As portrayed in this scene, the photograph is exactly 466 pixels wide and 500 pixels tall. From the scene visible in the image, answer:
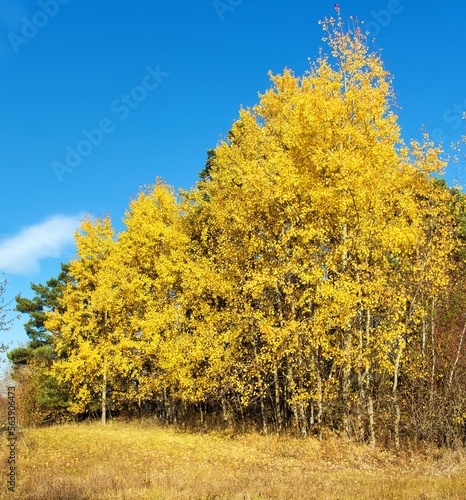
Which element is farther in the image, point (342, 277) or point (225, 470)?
point (342, 277)

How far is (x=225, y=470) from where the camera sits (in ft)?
36.6

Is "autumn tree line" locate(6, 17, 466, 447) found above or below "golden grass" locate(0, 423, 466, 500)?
above

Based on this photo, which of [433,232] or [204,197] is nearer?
[433,232]

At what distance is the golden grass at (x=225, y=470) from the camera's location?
8.45 meters

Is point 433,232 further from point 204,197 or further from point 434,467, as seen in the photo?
point 204,197

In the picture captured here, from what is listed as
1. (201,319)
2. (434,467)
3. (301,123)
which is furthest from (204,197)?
(434,467)

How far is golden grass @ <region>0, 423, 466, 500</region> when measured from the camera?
27.7 ft

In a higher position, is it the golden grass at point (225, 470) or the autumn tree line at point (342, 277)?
the autumn tree line at point (342, 277)

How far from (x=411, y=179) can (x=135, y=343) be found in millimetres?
13441

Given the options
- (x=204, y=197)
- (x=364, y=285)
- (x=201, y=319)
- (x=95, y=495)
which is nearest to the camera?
(x=95, y=495)

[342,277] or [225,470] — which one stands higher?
[342,277]

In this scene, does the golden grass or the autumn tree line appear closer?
the golden grass

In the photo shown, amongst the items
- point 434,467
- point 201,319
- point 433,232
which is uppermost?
point 433,232

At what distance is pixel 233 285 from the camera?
16.8m
